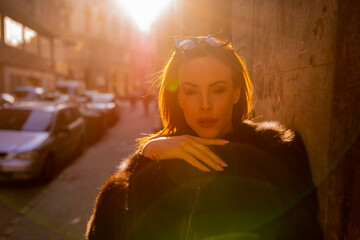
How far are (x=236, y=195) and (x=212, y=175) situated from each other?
5.4 inches

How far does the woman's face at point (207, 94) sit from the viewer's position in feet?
5.99

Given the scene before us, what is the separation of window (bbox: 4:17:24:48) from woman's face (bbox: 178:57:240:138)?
29.0 metres

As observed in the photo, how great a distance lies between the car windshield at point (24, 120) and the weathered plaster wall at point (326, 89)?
6.88 metres

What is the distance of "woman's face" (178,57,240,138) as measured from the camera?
1.83 meters

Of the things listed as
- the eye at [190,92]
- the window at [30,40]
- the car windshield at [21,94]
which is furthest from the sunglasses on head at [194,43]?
the window at [30,40]

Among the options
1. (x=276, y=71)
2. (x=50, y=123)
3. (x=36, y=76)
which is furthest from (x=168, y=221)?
(x=36, y=76)

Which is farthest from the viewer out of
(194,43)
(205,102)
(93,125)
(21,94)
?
(21,94)

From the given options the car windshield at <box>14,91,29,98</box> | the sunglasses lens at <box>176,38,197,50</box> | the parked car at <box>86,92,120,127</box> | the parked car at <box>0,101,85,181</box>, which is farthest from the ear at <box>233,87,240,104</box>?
the car windshield at <box>14,91,29,98</box>

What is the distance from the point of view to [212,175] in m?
1.58

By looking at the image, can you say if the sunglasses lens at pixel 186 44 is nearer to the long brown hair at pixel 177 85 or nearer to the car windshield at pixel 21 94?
the long brown hair at pixel 177 85

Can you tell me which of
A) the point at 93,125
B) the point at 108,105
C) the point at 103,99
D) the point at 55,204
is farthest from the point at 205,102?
the point at 103,99

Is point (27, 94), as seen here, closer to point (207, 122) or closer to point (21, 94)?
point (21, 94)

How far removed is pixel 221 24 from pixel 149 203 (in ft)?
20.0

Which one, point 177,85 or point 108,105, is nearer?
point 177,85
